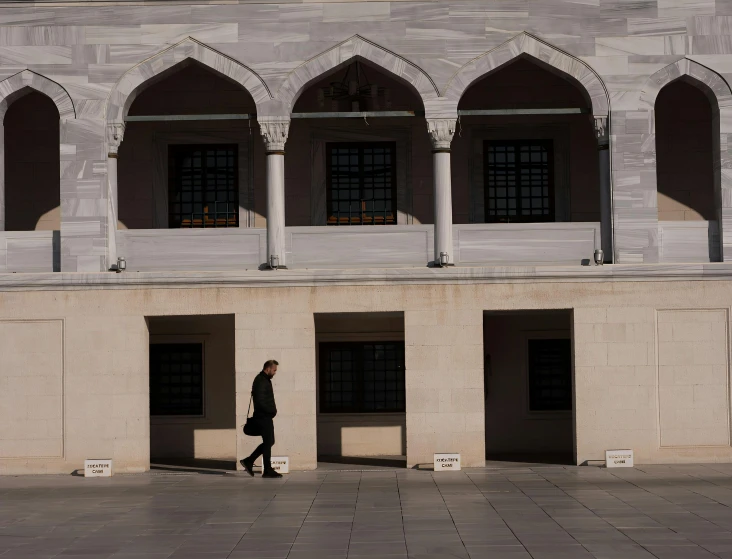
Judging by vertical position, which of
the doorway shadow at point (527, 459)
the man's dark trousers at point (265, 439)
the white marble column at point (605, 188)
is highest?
the white marble column at point (605, 188)

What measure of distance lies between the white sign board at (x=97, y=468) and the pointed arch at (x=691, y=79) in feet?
31.7

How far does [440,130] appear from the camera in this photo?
1845 centimetres

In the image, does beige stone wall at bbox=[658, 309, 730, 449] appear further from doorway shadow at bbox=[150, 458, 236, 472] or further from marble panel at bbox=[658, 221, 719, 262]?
doorway shadow at bbox=[150, 458, 236, 472]

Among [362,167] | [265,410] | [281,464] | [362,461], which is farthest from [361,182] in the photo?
[265,410]

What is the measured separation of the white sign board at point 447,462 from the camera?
17500mm

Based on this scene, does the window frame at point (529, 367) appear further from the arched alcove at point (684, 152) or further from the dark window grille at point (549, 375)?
the arched alcove at point (684, 152)

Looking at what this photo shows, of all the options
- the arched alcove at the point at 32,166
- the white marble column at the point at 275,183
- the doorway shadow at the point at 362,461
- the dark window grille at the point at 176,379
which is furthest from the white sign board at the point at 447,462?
the arched alcove at the point at 32,166

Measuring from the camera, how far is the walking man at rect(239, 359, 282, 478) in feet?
54.1

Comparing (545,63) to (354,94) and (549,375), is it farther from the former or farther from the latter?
(549,375)

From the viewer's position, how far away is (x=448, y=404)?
1802 cm

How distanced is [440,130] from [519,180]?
9.62 ft

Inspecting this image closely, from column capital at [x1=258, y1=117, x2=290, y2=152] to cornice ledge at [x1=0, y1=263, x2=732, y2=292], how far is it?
80.5 inches

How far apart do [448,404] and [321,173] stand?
498 cm

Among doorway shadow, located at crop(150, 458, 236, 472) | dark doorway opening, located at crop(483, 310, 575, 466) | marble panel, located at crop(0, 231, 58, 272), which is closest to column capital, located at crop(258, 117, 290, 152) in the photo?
marble panel, located at crop(0, 231, 58, 272)
